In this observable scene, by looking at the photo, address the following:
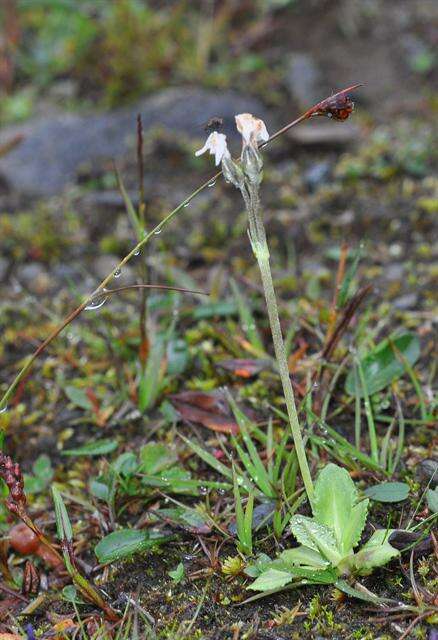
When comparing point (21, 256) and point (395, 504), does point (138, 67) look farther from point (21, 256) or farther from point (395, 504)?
point (395, 504)

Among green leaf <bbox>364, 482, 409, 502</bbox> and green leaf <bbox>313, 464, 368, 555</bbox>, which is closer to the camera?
green leaf <bbox>313, 464, 368, 555</bbox>

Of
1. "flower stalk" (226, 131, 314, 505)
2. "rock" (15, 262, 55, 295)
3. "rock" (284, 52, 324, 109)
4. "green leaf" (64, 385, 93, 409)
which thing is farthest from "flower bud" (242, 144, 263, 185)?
"rock" (284, 52, 324, 109)

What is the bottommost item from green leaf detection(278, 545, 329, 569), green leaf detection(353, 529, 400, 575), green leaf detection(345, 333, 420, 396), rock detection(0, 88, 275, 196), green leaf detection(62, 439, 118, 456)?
green leaf detection(353, 529, 400, 575)

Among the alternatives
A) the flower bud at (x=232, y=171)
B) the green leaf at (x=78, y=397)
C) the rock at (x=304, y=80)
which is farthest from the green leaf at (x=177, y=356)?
the rock at (x=304, y=80)

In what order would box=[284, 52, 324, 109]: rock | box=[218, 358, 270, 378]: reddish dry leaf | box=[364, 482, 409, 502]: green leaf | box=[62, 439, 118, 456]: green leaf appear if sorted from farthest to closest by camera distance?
box=[284, 52, 324, 109]: rock → box=[218, 358, 270, 378]: reddish dry leaf → box=[62, 439, 118, 456]: green leaf → box=[364, 482, 409, 502]: green leaf

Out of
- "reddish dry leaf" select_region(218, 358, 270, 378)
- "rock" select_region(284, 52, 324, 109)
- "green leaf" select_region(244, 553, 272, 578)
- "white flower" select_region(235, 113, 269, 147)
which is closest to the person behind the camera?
"white flower" select_region(235, 113, 269, 147)

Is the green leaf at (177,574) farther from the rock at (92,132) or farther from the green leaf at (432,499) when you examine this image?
the rock at (92,132)

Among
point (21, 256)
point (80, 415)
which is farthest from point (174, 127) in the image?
point (80, 415)

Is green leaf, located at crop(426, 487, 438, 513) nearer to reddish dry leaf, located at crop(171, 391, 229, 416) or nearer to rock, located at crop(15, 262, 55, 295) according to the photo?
reddish dry leaf, located at crop(171, 391, 229, 416)
